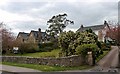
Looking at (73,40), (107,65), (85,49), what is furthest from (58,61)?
(73,40)

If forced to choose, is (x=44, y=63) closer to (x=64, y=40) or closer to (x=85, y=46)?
(x=85, y=46)

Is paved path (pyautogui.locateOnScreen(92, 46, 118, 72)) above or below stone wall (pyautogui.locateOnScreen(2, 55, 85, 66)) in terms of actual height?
below

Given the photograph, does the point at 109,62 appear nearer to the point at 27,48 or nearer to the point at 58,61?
the point at 58,61

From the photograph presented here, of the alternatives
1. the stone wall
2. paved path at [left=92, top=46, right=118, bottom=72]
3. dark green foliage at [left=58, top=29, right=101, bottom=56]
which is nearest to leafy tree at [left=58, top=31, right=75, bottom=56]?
dark green foliage at [left=58, top=29, right=101, bottom=56]

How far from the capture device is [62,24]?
3216 inches

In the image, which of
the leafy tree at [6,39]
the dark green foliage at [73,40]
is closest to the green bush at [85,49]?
the dark green foliage at [73,40]

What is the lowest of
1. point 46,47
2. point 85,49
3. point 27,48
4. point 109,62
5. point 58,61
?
point 109,62

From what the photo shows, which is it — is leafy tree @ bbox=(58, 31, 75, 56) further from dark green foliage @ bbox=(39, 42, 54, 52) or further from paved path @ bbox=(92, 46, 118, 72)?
dark green foliage @ bbox=(39, 42, 54, 52)

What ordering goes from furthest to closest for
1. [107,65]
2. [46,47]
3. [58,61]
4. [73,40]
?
1. [46,47]
2. [73,40]
3. [107,65]
4. [58,61]

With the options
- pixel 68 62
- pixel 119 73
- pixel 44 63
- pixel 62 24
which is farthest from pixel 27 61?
pixel 62 24

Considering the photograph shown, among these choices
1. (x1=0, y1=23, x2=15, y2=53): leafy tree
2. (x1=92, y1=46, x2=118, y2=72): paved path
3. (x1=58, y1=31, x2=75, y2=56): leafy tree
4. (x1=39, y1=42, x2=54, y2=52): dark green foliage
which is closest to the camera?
(x1=92, y1=46, x2=118, y2=72): paved path

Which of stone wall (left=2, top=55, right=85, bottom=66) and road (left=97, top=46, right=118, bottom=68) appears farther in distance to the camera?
road (left=97, top=46, right=118, bottom=68)

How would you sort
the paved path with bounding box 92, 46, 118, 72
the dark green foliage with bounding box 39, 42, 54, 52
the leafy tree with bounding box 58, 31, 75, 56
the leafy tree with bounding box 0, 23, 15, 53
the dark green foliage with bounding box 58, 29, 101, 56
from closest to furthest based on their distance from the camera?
the paved path with bounding box 92, 46, 118, 72
the dark green foliage with bounding box 58, 29, 101, 56
the leafy tree with bounding box 58, 31, 75, 56
the leafy tree with bounding box 0, 23, 15, 53
the dark green foliage with bounding box 39, 42, 54, 52

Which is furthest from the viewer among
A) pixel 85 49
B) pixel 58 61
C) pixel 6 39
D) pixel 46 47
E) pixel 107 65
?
pixel 46 47
